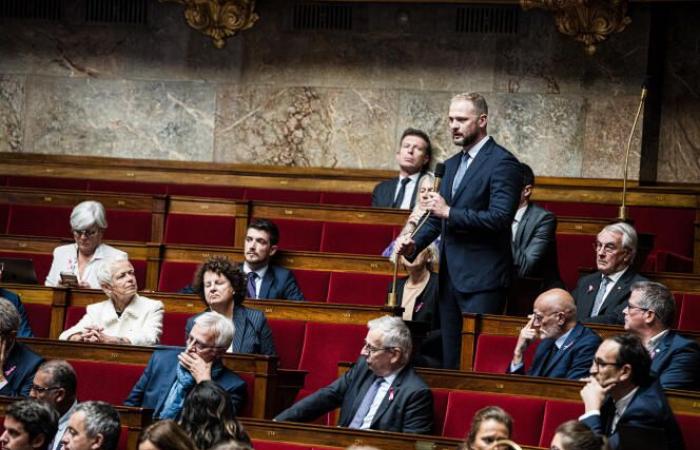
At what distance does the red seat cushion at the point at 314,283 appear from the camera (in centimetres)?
346

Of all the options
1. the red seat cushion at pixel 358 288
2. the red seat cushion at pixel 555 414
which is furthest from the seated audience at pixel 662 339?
the red seat cushion at pixel 358 288

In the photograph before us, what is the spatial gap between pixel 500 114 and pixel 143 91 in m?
1.12

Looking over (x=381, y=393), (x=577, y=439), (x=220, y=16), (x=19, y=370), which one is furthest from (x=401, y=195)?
(x=577, y=439)

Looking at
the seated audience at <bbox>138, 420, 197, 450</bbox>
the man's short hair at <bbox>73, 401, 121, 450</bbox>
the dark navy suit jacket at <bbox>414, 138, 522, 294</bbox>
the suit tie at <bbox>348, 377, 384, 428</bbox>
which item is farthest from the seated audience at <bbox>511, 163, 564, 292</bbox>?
the seated audience at <bbox>138, 420, 197, 450</bbox>

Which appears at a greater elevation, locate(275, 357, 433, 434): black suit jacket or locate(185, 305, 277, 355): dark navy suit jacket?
locate(185, 305, 277, 355): dark navy suit jacket

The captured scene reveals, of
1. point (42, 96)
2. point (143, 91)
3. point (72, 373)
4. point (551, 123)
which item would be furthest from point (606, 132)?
point (72, 373)

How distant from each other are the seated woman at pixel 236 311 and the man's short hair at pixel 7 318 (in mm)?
350

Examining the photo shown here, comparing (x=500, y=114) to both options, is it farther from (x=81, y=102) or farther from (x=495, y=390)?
(x=495, y=390)

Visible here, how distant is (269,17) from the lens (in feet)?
15.6

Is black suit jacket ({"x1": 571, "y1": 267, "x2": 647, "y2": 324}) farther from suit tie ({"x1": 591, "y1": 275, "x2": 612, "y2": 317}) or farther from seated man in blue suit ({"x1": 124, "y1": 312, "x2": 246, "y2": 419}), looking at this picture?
seated man in blue suit ({"x1": 124, "y1": 312, "x2": 246, "y2": 419})

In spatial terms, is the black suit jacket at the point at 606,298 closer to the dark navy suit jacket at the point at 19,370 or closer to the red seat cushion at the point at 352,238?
the red seat cushion at the point at 352,238

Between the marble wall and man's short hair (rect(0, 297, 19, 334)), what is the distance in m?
2.00

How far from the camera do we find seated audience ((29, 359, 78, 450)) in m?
2.56

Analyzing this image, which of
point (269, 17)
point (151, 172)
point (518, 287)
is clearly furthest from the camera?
point (269, 17)
